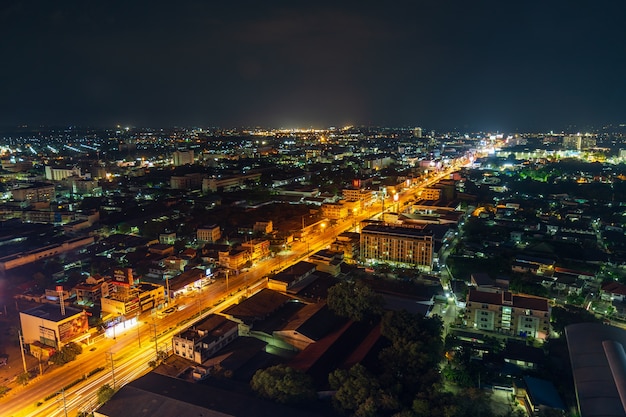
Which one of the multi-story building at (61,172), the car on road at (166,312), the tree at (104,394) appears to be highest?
the multi-story building at (61,172)

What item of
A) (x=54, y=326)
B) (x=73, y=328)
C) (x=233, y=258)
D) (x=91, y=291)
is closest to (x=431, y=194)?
(x=233, y=258)

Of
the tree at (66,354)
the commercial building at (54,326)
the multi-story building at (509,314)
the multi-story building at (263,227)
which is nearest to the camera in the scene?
the tree at (66,354)

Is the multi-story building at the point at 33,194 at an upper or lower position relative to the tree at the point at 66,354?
upper

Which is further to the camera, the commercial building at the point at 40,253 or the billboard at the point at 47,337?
the commercial building at the point at 40,253

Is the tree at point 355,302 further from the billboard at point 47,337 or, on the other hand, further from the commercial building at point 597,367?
the billboard at point 47,337

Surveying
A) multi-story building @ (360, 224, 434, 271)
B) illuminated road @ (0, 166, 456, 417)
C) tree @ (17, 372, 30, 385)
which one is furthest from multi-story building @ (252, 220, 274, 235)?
tree @ (17, 372, 30, 385)

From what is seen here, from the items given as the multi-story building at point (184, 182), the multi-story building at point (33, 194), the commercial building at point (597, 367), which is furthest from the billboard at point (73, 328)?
the multi-story building at point (184, 182)

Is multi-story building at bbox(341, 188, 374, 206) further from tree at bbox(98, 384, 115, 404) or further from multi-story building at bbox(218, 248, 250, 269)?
tree at bbox(98, 384, 115, 404)

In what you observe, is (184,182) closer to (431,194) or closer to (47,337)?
(431,194)

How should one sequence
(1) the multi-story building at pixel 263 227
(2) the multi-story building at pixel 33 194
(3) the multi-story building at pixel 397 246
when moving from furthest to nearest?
(2) the multi-story building at pixel 33 194
(1) the multi-story building at pixel 263 227
(3) the multi-story building at pixel 397 246
